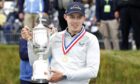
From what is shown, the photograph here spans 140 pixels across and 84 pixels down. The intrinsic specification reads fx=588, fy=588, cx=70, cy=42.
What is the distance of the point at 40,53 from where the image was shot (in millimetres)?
5402

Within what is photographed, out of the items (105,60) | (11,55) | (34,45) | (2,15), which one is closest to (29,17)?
(11,55)

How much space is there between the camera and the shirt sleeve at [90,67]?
538 cm

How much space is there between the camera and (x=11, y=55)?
11.1 meters

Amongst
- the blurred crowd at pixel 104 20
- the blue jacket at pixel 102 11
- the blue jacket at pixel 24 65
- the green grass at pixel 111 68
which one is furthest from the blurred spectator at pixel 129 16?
the blue jacket at pixel 24 65

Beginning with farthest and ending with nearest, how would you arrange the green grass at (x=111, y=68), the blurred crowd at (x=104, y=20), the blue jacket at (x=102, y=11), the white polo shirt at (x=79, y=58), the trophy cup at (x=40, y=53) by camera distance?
the blue jacket at (x=102, y=11) < the blurred crowd at (x=104, y=20) < the green grass at (x=111, y=68) < the white polo shirt at (x=79, y=58) < the trophy cup at (x=40, y=53)

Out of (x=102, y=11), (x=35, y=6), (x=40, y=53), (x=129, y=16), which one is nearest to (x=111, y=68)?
(x=129, y=16)

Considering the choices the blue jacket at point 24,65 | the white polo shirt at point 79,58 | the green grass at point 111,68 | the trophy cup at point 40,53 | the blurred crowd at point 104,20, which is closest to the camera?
the trophy cup at point 40,53

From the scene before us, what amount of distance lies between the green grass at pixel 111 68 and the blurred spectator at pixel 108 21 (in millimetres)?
1972

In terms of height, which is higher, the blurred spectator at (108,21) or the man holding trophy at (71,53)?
the man holding trophy at (71,53)

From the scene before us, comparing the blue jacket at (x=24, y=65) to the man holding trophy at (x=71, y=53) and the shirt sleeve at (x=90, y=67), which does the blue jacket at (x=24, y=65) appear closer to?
the man holding trophy at (x=71, y=53)

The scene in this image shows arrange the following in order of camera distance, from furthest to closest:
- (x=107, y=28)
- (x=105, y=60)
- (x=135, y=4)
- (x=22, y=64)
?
(x=107, y=28) → (x=135, y=4) → (x=105, y=60) → (x=22, y=64)

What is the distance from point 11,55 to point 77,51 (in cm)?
582

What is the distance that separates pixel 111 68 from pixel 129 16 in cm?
175

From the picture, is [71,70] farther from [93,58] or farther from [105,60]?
[105,60]
